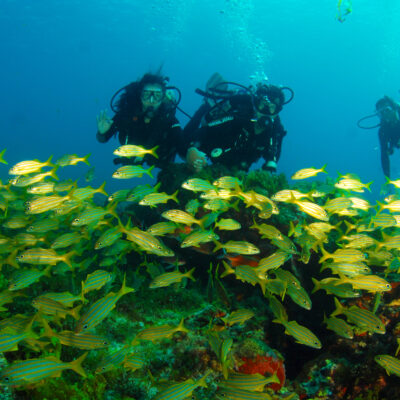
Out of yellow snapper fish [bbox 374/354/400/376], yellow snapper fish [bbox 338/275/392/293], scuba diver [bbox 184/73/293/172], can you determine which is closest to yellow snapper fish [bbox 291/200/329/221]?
yellow snapper fish [bbox 338/275/392/293]

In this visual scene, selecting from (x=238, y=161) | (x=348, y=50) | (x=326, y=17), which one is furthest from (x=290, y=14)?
(x=238, y=161)

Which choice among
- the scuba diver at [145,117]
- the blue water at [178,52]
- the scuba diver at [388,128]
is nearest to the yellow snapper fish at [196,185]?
the scuba diver at [145,117]

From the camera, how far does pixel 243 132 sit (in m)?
7.83

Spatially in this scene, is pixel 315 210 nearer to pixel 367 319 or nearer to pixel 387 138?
pixel 367 319

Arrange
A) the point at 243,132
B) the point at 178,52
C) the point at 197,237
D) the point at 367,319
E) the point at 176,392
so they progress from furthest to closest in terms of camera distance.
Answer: the point at 178,52 → the point at 243,132 → the point at 197,237 → the point at 367,319 → the point at 176,392

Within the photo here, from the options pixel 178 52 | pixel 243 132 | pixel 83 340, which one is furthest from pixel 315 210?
pixel 178 52

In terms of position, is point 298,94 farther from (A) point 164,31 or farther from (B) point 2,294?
(B) point 2,294

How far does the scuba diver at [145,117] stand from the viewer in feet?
Answer: 25.1

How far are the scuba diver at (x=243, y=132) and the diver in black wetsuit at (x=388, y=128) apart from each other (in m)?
5.86

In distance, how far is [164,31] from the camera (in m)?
65.3

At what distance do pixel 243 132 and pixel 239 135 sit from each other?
144mm

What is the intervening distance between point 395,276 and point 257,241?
2.47 meters

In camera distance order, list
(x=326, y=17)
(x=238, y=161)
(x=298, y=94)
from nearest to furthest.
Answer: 1. (x=238, y=161)
2. (x=326, y=17)
3. (x=298, y=94)

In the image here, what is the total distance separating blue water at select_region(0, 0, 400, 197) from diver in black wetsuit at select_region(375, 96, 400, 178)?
1213cm
